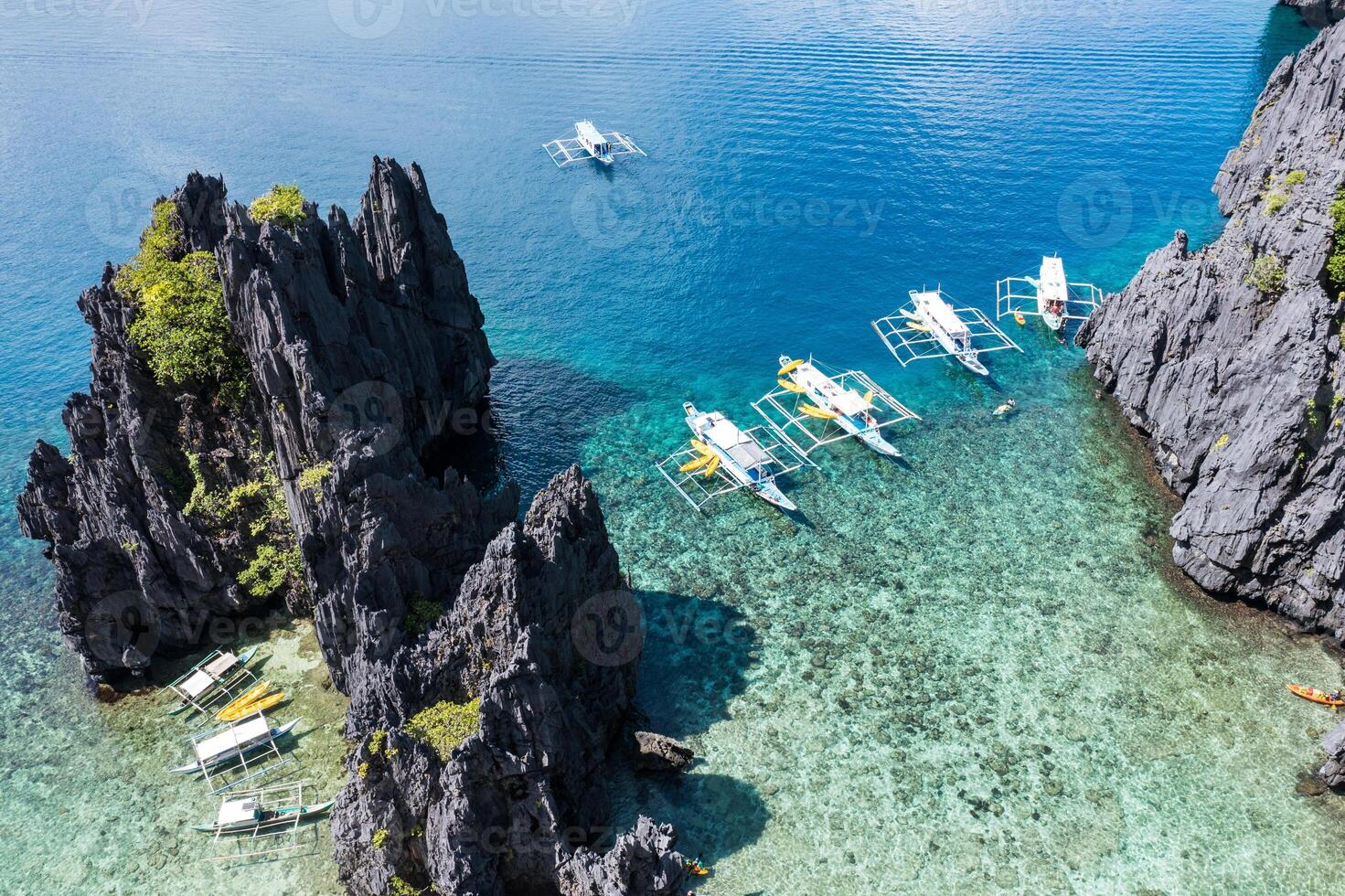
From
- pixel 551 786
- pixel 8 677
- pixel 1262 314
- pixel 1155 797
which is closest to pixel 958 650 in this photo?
pixel 1155 797

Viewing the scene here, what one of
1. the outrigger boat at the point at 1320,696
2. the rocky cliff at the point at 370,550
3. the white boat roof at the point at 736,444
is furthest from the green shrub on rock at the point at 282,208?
the outrigger boat at the point at 1320,696

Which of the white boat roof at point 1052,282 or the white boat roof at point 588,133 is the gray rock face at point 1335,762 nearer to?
the white boat roof at point 1052,282

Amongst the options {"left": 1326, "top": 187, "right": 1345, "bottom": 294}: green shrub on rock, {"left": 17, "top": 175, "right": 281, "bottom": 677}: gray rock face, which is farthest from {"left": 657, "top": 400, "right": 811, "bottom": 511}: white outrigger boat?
{"left": 1326, "top": 187, "right": 1345, "bottom": 294}: green shrub on rock

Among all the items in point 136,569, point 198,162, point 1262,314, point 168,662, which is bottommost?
point 168,662

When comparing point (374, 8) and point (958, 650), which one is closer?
point (958, 650)

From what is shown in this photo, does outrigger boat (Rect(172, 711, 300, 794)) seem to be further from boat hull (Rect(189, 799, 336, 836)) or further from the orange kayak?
the orange kayak

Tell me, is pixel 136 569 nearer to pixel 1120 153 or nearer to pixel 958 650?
pixel 958 650

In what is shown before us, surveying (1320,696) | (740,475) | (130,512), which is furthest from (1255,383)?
(130,512)
